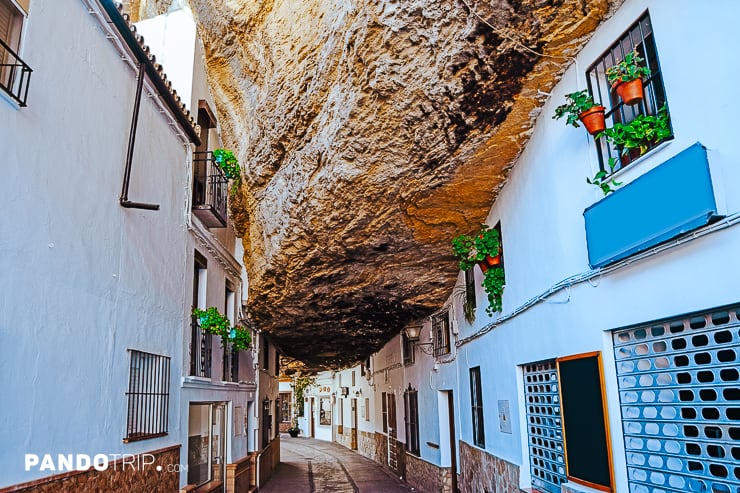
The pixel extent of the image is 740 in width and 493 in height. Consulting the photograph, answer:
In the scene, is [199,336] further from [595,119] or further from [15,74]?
[595,119]

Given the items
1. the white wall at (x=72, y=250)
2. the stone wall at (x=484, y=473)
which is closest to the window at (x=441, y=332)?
the stone wall at (x=484, y=473)

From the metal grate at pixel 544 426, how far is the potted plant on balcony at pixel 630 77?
111 inches

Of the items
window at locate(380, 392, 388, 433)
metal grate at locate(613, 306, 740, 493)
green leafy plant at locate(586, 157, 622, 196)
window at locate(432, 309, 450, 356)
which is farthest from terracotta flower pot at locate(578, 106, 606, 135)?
window at locate(380, 392, 388, 433)

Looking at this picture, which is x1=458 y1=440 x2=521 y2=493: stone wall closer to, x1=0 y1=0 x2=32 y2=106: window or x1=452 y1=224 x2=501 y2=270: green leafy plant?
x1=452 y1=224 x2=501 y2=270: green leafy plant

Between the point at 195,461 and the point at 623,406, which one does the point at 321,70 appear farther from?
the point at 195,461

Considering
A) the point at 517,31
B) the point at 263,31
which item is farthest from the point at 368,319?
the point at 517,31

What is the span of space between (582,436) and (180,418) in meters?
5.50

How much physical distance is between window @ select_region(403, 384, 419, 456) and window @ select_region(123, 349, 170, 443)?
7.77m

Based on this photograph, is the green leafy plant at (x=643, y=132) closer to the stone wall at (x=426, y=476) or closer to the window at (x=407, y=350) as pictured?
the stone wall at (x=426, y=476)

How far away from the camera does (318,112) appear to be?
7.52 m

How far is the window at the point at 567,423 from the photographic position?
472 centimetres

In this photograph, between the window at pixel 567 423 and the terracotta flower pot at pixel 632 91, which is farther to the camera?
the window at pixel 567 423

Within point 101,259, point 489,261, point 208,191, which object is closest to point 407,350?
point 208,191

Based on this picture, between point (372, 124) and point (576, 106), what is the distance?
2.39m
